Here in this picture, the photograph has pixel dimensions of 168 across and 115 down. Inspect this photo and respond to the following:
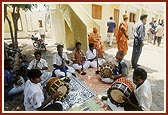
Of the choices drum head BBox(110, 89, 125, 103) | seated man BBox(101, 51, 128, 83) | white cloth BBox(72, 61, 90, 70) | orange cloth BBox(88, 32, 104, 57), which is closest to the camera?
drum head BBox(110, 89, 125, 103)

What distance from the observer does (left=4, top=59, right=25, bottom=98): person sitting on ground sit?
3.17 m

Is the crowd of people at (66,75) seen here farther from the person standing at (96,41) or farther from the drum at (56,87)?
the drum at (56,87)

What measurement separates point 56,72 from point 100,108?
1.31 meters

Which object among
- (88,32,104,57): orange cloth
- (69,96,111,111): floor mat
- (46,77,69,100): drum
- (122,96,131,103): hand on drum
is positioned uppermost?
(88,32,104,57): orange cloth

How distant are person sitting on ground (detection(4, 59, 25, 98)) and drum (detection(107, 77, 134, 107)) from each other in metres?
1.61

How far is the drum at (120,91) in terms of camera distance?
2744 mm

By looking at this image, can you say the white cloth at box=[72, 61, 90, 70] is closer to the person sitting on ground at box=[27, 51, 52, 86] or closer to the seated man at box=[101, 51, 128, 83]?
the person sitting on ground at box=[27, 51, 52, 86]

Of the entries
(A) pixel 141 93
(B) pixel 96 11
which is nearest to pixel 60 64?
(A) pixel 141 93

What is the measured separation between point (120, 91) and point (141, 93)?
337 millimetres

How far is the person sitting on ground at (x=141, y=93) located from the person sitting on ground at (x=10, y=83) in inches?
75.2

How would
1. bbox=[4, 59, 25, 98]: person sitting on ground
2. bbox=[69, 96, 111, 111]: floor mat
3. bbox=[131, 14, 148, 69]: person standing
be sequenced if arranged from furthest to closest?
bbox=[131, 14, 148, 69]: person standing
bbox=[4, 59, 25, 98]: person sitting on ground
bbox=[69, 96, 111, 111]: floor mat

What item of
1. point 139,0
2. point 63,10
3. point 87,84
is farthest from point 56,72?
point 63,10

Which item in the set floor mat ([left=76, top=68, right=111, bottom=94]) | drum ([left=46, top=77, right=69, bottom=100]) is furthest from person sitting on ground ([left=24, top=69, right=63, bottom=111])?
floor mat ([left=76, top=68, right=111, bottom=94])

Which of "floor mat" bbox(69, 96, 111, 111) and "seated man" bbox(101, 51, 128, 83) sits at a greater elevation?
"seated man" bbox(101, 51, 128, 83)
